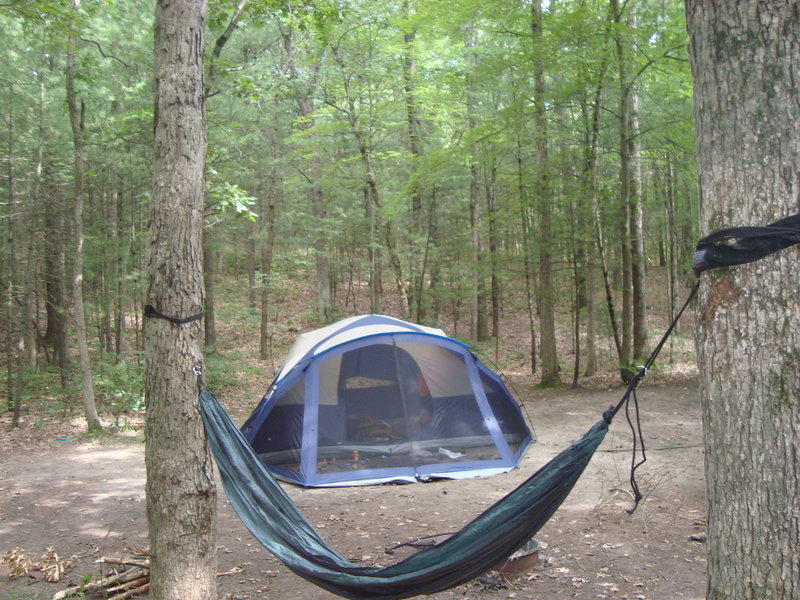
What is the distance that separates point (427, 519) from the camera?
179 inches

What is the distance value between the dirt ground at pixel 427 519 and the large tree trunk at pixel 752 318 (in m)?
1.70

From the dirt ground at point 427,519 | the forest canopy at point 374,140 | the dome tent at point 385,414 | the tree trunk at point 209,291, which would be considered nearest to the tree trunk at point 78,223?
the forest canopy at point 374,140

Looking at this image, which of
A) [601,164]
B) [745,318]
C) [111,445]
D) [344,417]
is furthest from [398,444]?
[601,164]

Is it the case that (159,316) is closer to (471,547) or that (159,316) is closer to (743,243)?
(471,547)

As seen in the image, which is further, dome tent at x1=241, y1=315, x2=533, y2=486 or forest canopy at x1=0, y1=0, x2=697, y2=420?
forest canopy at x1=0, y1=0, x2=697, y2=420

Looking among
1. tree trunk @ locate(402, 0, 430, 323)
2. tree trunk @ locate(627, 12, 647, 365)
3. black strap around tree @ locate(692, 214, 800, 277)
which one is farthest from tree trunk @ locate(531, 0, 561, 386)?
black strap around tree @ locate(692, 214, 800, 277)

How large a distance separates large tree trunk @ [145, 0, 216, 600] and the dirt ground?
32.6 inches

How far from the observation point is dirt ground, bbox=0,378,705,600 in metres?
3.36

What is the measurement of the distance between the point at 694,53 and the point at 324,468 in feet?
16.1

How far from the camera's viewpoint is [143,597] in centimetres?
324

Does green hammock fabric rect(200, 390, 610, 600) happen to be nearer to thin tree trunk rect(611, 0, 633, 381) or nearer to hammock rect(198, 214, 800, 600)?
hammock rect(198, 214, 800, 600)

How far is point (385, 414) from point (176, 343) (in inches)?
146

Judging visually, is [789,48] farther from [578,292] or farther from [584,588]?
[578,292]

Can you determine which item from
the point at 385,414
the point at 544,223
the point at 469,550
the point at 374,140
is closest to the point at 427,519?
the point at 385,414
